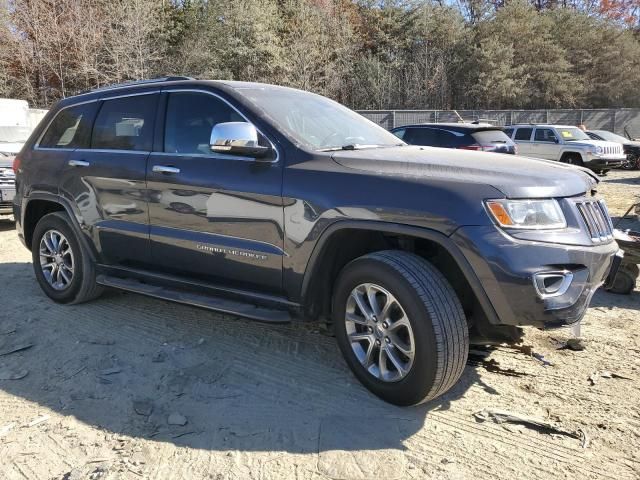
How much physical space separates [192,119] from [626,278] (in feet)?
13.6

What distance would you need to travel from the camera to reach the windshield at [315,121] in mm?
3646

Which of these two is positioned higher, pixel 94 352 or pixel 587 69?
pixel 587 69

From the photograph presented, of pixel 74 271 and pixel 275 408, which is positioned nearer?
pixel 275 408

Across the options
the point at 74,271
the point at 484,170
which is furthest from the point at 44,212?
the point at 484,170

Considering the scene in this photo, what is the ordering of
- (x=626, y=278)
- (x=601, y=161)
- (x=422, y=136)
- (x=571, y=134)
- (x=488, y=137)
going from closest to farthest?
(x=626, y=278) → (x=488, y=137) → (x=422, y=136) → (x=601, y=161) → (x=571, y=134)

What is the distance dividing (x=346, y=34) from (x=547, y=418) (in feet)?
110

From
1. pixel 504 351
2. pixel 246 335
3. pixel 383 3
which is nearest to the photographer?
pixel 504 351

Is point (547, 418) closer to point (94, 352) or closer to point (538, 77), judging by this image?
point (94, 352)

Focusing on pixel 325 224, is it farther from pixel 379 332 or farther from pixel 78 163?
pixel 78 163

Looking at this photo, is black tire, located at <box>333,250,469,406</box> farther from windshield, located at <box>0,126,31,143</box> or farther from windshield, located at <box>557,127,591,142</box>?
windshield, located at <box>557,127,591,142</box>

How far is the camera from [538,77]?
35344mm

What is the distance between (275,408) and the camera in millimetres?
3205

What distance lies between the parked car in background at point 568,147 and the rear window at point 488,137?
6.93 m

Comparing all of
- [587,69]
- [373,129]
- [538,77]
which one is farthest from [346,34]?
[373,129]
